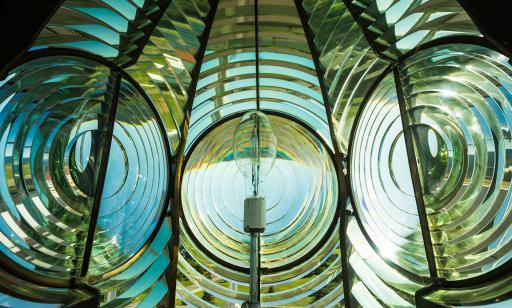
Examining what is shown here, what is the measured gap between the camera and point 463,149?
6.61 feet

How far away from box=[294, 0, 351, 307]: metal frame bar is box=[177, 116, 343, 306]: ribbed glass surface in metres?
0.19

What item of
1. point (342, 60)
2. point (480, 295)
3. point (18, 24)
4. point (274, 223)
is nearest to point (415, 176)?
point (480, 295)

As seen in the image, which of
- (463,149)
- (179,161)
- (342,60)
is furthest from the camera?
(179,161)

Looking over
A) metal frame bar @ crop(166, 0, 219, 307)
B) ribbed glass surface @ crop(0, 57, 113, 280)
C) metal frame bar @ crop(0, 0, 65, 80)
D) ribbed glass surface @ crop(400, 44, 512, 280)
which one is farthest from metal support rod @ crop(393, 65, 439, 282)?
metal frame bar @ crop(0, 0, 65, 80)

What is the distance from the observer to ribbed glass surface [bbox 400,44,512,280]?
1.76 meters

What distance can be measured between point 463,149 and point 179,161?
1818 mm

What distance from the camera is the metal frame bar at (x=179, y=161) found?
114 inches

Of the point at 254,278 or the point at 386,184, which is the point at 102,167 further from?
the point at 386,184

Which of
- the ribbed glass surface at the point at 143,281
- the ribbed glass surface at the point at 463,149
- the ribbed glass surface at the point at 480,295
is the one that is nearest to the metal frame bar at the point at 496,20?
the ribbed glass surface at the point at 463,149

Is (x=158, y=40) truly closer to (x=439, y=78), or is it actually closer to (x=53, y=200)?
(x=53, y=200)

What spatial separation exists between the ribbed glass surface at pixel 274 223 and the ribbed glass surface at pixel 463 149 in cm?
109

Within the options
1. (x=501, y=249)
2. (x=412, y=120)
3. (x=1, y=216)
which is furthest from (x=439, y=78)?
(x=1, y=216)

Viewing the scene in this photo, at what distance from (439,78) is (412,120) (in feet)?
0.82

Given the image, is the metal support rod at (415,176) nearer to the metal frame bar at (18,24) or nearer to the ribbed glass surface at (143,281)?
the ribbed glass surface at (143,281)
